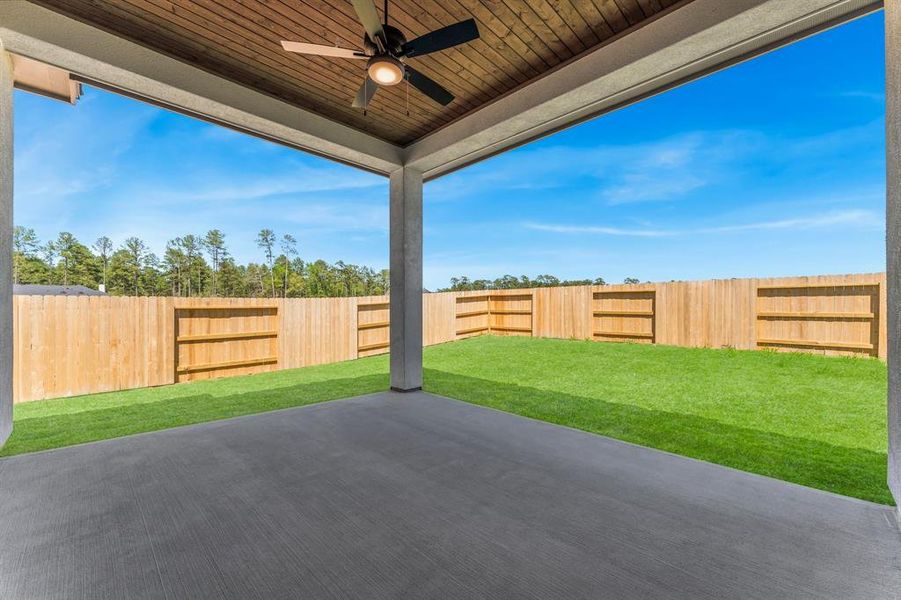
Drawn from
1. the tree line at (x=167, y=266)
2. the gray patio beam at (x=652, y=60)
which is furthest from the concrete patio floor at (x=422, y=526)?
the tree line at (x=167, y=266)

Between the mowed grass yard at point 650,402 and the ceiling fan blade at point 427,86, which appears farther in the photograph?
the mowed grass yard at point 650,402

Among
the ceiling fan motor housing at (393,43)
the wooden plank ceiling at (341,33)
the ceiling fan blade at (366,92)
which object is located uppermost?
the wooden plank ceiling at (341,33)

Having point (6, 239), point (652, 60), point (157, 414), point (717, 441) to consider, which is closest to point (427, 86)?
point (652, 60)

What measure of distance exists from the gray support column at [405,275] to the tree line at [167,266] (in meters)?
4.29

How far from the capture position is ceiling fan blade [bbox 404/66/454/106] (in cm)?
233

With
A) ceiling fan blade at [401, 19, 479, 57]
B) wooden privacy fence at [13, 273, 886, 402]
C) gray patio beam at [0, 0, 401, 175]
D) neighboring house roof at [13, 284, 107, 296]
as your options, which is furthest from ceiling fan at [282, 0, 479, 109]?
neighboring house roof at [13, 284, 107, 296]

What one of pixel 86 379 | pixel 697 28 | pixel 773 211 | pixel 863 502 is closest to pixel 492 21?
pixel 697 28

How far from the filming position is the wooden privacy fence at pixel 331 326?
181 inches

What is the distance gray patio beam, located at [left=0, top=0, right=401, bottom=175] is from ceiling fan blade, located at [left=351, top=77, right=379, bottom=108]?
117 centimetres

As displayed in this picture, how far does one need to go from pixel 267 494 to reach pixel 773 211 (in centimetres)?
1345

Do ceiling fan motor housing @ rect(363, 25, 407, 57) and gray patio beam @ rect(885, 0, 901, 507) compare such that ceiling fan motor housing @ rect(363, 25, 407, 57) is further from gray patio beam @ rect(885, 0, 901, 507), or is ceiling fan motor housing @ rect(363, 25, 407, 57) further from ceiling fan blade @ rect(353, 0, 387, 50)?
gray patio beam @ rect(885, 0, 901, 507)

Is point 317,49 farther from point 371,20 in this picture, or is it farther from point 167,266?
point 167,266

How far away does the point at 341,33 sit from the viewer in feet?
8.33

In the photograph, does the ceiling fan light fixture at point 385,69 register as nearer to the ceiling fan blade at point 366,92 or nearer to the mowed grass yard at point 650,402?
the ceiling fan blade at point 366,92
